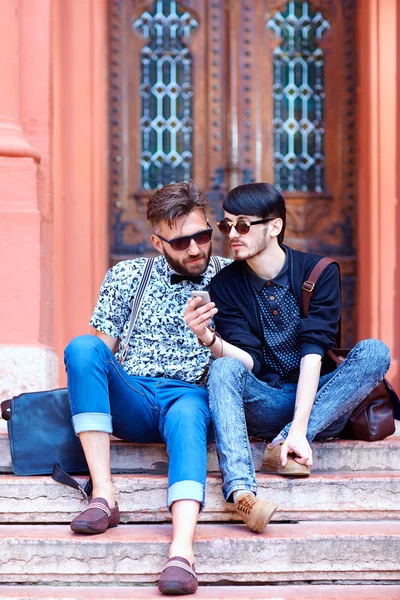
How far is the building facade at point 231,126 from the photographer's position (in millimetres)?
5840

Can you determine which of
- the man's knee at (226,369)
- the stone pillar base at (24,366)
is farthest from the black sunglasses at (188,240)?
the stone pillar base at (24,366)

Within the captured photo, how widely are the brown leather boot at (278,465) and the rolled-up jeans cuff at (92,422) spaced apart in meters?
0.71

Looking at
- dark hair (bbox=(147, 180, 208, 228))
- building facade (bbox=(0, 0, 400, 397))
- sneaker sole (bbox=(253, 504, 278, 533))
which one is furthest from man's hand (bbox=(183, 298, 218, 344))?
building facade (bbox=(0, 0, 400, 397))

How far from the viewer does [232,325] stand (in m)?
3.78

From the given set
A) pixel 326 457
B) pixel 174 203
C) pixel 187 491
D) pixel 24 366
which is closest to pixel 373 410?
pixel 326 457

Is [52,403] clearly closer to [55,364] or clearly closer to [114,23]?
[55,364]

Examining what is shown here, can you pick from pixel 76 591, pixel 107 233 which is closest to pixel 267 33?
pixel 107 233

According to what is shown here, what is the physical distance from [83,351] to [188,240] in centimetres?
72

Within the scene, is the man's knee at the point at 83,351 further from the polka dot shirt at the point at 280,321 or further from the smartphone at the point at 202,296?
the polka dot shirt at the point at 280,321

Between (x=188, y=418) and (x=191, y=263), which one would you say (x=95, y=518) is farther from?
Result: (x=191, y=263)

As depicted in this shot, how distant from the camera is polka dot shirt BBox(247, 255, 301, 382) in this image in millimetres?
3803

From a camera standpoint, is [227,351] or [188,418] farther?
[227,351]

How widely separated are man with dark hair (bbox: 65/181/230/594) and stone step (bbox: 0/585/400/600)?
5.8 inches

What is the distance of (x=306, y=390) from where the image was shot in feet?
11.6
